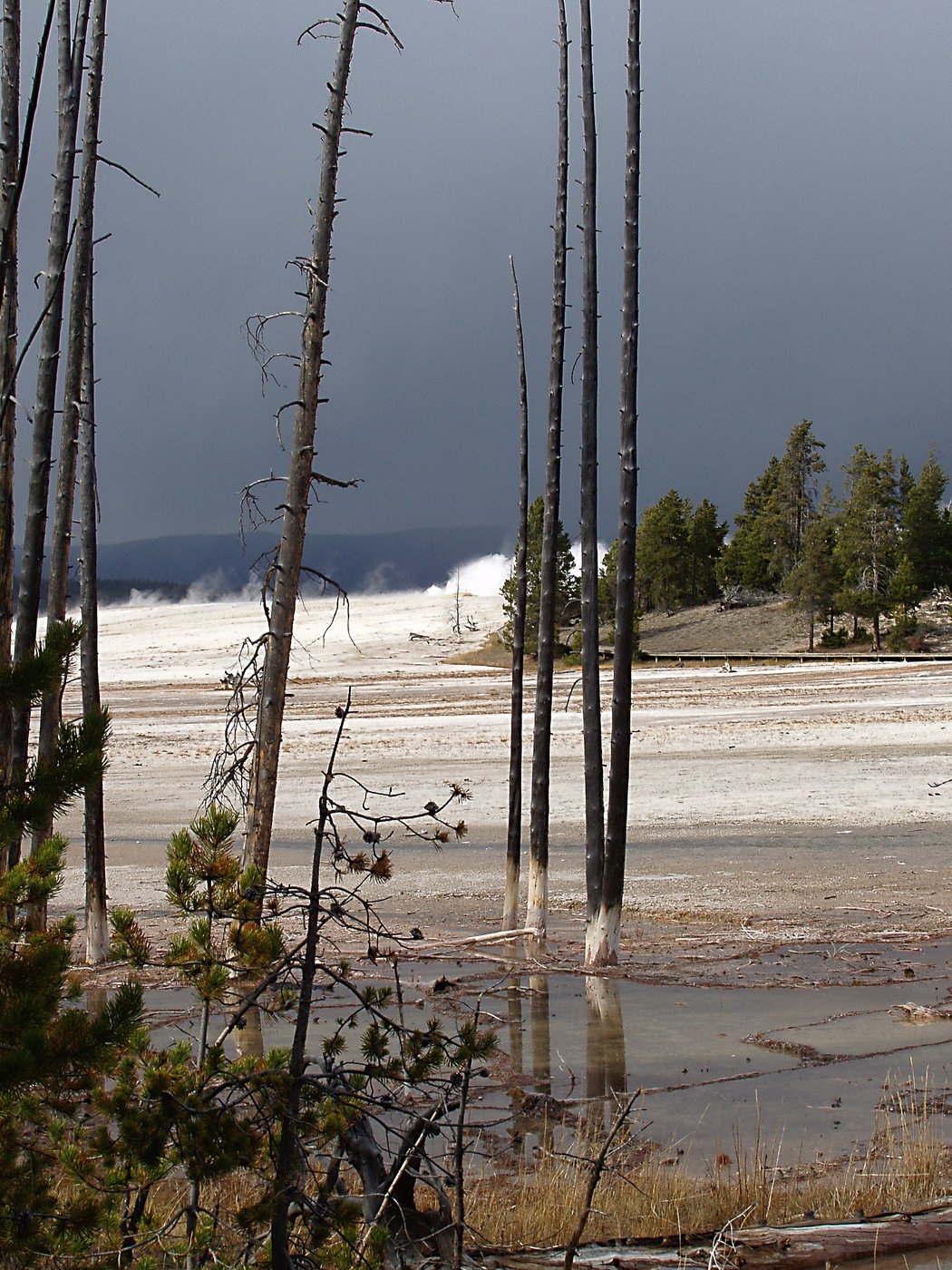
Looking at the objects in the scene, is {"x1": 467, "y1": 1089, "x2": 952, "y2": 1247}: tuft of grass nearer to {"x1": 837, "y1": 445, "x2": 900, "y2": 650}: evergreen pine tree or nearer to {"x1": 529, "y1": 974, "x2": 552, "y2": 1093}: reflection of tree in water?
{"x1": 529, "y1": 974, "x2": 552, "y2": 1093}: reflection of tree in water

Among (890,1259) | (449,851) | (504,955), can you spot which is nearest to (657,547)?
(449,851)

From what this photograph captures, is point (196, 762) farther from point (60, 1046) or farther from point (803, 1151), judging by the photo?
point (60, 1046)

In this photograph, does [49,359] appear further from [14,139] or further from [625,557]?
[625,557]

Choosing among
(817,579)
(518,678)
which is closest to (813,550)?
(817,579)

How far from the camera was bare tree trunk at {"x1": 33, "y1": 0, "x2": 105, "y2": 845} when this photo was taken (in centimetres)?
1020

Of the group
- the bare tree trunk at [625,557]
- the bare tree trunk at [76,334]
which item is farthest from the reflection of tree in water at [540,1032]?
the bare tree trunk at [76,334]

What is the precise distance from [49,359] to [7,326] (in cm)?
250

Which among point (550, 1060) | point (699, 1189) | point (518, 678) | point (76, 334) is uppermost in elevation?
point (76, 334)

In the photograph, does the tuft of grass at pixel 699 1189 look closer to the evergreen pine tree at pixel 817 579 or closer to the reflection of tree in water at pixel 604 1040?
the reflection of tree in water at pixel 604 1040

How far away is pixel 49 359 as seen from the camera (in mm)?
8703

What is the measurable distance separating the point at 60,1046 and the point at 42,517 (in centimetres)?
623

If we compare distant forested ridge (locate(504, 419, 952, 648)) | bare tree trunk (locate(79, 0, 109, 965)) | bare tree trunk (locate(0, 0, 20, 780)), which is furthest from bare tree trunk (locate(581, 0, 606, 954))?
distant forested ridge (locate(504, 419, 952, 648))

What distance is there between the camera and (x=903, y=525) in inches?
3022

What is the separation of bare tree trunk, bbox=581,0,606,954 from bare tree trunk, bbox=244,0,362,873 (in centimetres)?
244
